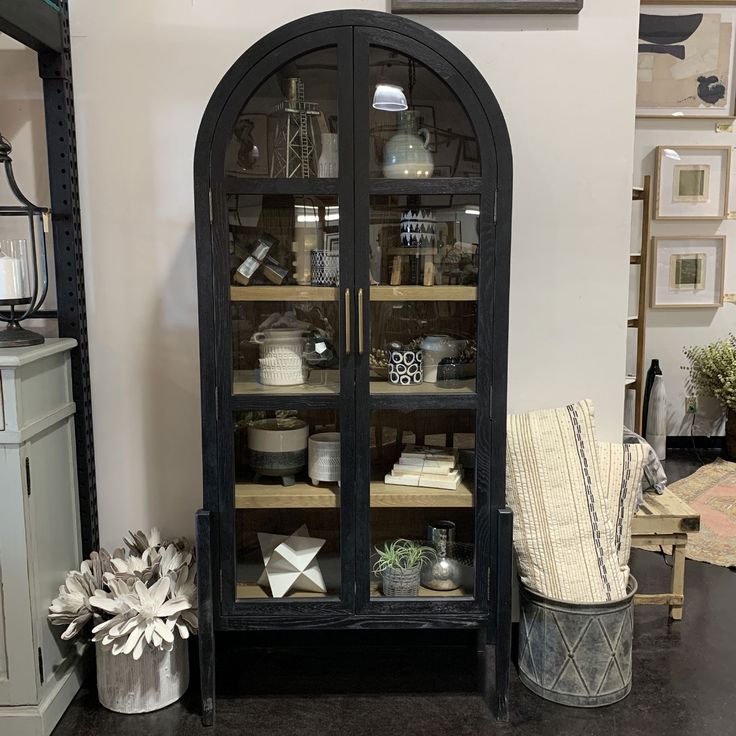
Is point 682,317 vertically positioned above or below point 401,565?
above

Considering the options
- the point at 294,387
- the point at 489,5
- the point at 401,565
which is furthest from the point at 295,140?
the point at 401,565

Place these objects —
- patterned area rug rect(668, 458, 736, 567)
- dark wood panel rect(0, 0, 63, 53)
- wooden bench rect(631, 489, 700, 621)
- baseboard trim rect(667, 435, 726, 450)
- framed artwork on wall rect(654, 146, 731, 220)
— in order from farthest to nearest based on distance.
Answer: baseboard trim rect(667, 435, 726, 450), framed artwork on wall rect(654, 146, 731, 220), patterned area rug rect(668, 458, 736, 567), wooden bench rect(631, 489, 700, 621), dark wood panel rect(0, 0, 63, 53)

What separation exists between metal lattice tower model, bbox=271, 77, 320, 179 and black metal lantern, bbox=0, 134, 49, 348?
2.25 ft

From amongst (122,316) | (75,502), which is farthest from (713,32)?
(75,502)

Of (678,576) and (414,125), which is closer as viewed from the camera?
(414,125)

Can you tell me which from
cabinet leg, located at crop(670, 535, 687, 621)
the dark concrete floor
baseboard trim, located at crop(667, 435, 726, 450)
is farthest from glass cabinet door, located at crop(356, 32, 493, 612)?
baseboard trim, located at crop(667, 435, 726, 450)

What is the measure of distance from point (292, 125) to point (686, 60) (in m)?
3.77

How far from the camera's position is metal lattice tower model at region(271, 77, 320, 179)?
1.81 metres

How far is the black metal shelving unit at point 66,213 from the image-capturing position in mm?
2066

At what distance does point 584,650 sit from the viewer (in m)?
2.02

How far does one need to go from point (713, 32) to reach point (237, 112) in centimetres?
401

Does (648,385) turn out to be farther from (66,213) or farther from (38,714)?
(38,714)

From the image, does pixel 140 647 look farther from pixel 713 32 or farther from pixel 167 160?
pixel 713 32

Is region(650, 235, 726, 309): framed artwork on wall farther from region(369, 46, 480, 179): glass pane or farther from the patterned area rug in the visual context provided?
region(369, 46, 480, 179): glass pane
